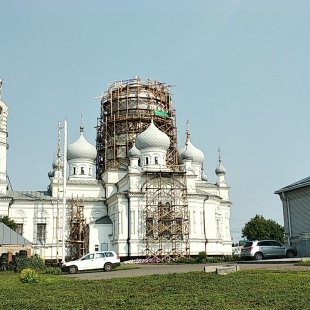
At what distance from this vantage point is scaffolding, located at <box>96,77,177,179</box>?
158 feet

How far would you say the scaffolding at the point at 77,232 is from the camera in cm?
4197

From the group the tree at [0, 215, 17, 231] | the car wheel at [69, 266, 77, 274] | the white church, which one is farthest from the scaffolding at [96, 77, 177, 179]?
the car wheel at [69, 266, 77, 274]

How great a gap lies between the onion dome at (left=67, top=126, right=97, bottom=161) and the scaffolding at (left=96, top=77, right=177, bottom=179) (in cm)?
168

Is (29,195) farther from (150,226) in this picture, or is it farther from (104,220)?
(150,226)

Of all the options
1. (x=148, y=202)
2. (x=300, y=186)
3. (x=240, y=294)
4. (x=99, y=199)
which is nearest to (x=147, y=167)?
(x=148, y=202)

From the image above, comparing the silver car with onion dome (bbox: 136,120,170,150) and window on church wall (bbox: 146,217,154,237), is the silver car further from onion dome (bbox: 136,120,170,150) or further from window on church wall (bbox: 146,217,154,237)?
onion dome (bbox: 136,120,170,150)

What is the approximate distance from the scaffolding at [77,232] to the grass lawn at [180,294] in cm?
2821

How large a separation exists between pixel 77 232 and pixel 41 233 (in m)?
3.52

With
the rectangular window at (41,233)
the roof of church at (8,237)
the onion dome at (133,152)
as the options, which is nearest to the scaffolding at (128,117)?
the onion dome at (133,152)

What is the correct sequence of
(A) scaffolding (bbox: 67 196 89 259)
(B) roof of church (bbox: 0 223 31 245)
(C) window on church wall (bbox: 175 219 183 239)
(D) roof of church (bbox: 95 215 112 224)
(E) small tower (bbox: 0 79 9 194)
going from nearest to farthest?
(B) roof of church (bbox: 0 223 31 245), (C) window on church wall (bbox: 175 219 183 239), (E) small tower (bbox: 0 79 9 194), (A) scaffolding (bbox: 67 196 89 259), (D) roof of church (bbox: 95 215 112 224)

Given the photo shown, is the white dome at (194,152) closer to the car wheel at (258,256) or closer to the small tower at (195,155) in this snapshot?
the small tower at (195,155)

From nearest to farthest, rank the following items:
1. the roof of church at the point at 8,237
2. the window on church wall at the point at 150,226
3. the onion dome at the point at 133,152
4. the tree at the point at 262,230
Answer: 1. the roof of church at the point at 8,237
2. the window on church wall at the point at 150,226
3. the onion dome at the point at 133,152
4. the tree at the point at 262,230

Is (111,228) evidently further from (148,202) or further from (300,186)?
(300,186)

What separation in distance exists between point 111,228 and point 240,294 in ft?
106
